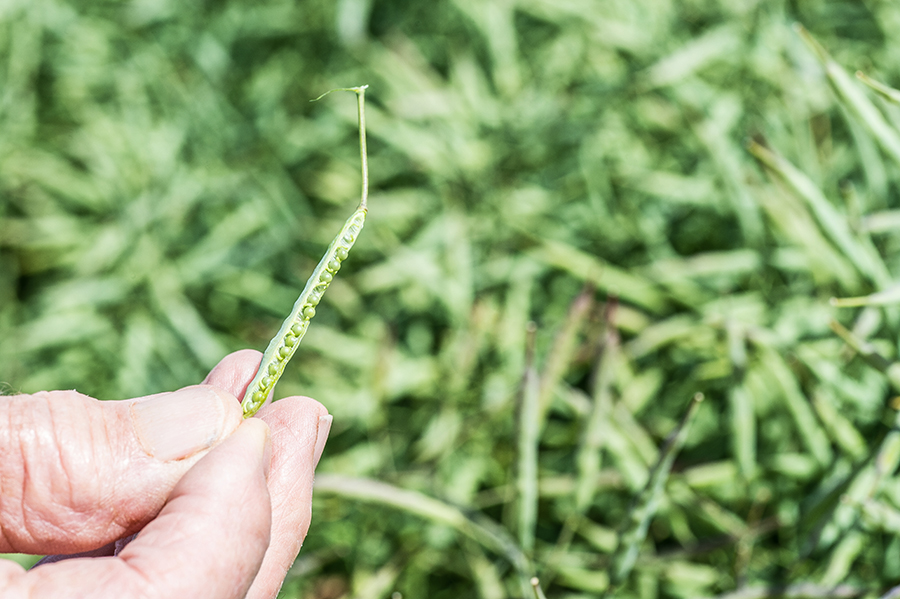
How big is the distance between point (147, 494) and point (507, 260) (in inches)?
26.0

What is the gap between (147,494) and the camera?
1.47ft

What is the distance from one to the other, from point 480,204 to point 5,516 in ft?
2.43

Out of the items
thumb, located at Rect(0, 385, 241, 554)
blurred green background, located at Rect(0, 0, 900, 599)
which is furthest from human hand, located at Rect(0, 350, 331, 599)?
blurred green background, located at Rect(0, 0, 900, 599)

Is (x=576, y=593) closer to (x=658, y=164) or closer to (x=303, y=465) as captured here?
(x=303, y=465)

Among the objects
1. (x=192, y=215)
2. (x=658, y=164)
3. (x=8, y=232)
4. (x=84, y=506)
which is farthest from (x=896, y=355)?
(x=8, y=232)

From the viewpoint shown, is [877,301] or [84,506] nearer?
[84,506]

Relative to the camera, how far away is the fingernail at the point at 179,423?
45 centimetres

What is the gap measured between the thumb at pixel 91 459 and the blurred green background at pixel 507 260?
0.65 feet


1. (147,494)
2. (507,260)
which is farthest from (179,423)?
(507,260)

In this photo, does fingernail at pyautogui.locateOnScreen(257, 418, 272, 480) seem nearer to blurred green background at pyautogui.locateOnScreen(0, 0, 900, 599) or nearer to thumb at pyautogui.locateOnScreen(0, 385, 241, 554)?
thumb at pyautogui.locateOnScreen(0, 385, 241, 554)

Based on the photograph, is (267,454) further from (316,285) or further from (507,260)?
(507,260)

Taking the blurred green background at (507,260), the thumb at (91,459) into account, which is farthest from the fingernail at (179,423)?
the blurred green background at (507,260)

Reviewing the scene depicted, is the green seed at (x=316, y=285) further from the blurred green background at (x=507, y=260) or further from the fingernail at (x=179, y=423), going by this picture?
the blurred green background at (x=507, y=260)

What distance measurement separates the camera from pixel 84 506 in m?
0.44
